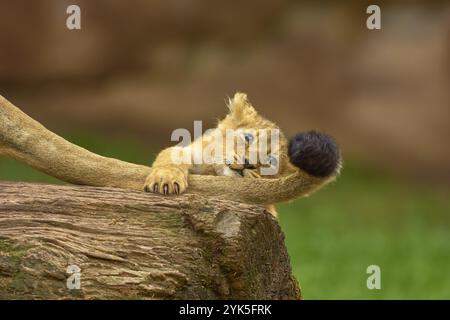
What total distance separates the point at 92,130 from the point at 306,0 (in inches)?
164

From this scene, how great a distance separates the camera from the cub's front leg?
495 centimetres

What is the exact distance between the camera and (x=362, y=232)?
41.0 ft

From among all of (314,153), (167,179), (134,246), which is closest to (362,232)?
(167,179)

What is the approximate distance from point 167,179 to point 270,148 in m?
0.79

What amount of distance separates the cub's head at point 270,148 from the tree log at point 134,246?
34 centimetres

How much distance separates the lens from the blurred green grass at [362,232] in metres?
9.73

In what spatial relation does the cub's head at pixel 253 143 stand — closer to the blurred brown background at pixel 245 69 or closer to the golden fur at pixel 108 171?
the golden fur at pixel 108 171

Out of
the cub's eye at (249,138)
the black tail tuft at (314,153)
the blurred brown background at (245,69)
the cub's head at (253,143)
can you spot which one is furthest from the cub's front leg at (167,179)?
the blurred brown background at (245,69)

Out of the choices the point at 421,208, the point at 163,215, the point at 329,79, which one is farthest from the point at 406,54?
the point at 163,215

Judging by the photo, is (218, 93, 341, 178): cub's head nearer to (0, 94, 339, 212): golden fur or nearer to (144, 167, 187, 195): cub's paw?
(0, 94, 339, 212): golden fur

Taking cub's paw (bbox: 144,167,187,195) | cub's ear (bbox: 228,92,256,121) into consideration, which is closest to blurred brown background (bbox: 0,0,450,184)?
cub's ear (bbox: 228,92,256,121)

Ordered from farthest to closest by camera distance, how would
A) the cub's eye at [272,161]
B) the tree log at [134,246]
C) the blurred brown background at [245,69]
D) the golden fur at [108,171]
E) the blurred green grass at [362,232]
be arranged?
the blurred brown background at [245,69], the blurred green grass at [362,232], the cub's eye at [272,161], the golden fur at [108,171], the tree log at [134,246]

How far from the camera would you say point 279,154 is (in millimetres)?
5551

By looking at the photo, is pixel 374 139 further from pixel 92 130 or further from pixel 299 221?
pixel 92 130
